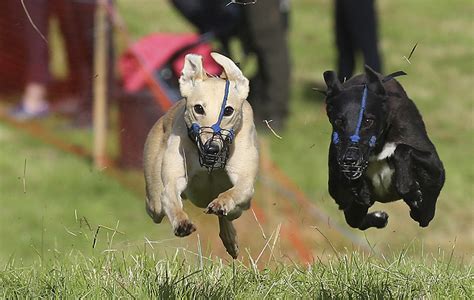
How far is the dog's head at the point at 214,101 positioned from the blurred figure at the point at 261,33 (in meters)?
7.04

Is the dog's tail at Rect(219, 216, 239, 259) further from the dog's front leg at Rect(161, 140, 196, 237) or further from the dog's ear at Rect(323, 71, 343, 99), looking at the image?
the dog's ear at Rect(323, 71, 343, 99)

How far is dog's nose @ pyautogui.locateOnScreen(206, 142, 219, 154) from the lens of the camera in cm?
425

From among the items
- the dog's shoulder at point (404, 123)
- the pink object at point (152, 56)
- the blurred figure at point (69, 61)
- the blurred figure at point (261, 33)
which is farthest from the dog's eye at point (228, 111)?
the blurred figure at point (261, 33)

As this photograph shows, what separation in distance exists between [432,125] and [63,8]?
15.3 ft

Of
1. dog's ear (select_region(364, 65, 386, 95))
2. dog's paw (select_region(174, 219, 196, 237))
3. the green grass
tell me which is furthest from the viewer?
the green grass

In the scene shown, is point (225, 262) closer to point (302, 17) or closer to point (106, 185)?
point (106, 185)

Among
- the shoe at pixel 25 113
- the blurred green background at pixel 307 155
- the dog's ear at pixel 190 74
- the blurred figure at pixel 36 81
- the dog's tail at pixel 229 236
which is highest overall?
the dog's ear at pixel 190 74

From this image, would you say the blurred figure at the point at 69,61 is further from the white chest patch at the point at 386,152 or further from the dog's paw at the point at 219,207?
the dog's paw at the point at 219,207

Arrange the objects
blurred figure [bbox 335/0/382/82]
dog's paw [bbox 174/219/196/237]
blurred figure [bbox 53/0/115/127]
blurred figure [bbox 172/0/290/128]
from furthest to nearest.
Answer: blurred figure [bbox 335/0/382/82]
blurred figure [bbox 172/0/290/128]
blurred figure [bbox 53/0/115/127]
dog's paw [bbox 174/219/196/237]

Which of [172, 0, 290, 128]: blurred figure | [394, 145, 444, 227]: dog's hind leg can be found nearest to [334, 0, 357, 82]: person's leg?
[172, 0, 290, 128]: blurred figure

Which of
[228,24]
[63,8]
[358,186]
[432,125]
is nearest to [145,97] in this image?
[63,8]

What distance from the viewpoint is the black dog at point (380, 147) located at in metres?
4.56

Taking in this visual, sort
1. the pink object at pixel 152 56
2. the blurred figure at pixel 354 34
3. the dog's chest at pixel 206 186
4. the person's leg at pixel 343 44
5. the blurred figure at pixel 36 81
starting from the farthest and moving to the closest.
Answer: the person's leg at pixel 343 44 < the blurred figure at pixel 354 34 < the blurred figure at pixel 36 81 < the pink object at pixel 152 56 < the dog's chest at pixel 206 186

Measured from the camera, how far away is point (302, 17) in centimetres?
1775
